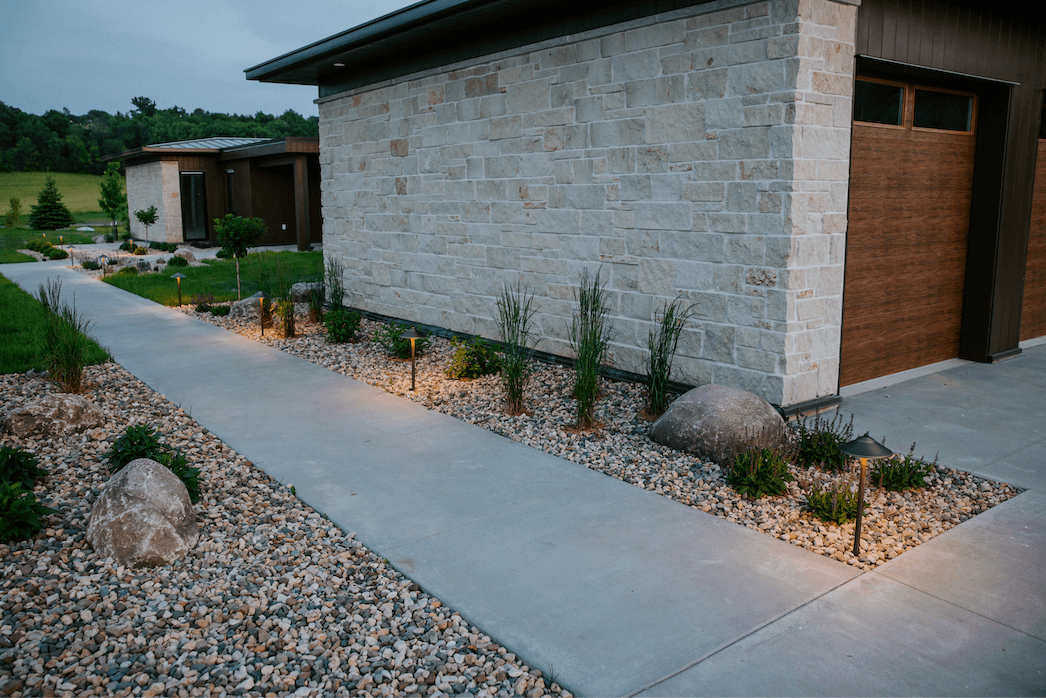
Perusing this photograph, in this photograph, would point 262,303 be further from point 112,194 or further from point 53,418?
point 112,194

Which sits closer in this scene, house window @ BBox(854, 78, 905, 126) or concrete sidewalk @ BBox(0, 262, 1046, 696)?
concrete sidewalk @ BBox(0, 262, 1046, 696)

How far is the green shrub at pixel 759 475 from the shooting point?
4.48m

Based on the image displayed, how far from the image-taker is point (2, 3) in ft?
454

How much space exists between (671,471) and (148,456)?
11.0 feet

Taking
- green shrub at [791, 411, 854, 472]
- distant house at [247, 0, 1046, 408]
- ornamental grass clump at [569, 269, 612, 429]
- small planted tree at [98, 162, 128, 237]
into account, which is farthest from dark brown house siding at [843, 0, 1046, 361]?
small planted tree at [98, 162, 128, 237]

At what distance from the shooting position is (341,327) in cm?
916

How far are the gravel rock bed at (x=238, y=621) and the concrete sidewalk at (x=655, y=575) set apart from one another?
0.20 metres

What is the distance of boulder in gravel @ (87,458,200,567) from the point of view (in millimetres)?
3697

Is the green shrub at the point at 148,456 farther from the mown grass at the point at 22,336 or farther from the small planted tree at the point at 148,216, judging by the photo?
the small planted tree at the point at 148,216

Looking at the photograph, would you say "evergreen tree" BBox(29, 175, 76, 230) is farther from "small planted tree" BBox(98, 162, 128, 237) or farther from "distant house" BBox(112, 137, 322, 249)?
"distant house" BBox(112, 137, 322, 249)

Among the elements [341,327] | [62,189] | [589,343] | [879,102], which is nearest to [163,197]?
[341,327]

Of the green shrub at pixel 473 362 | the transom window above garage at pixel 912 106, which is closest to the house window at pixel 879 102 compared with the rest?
the transom window above garage at pixel 912 106

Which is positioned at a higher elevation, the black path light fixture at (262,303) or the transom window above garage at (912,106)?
the transom window above garage at (912,106)

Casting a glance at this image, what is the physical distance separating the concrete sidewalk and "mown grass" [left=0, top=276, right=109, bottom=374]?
10.5ft
